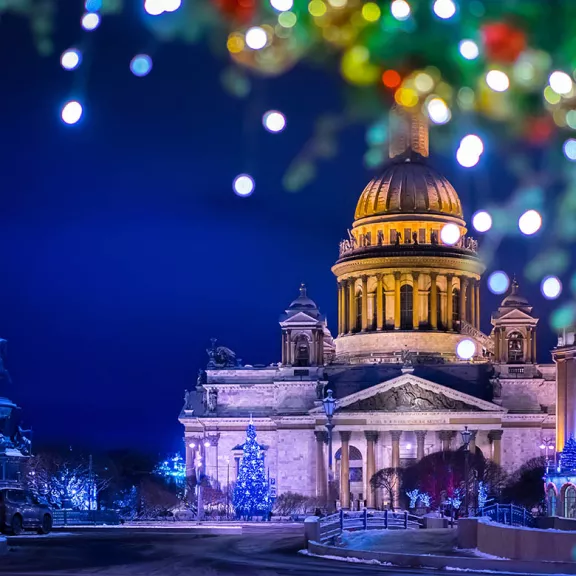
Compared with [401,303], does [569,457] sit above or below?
below

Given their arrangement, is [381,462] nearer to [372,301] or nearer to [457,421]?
[457,421]

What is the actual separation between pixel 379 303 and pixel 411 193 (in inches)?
408

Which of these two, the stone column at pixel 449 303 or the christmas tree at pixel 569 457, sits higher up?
the stone column at pixel 449 303

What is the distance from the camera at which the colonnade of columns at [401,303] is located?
451 ft

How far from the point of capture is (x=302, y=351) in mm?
127438

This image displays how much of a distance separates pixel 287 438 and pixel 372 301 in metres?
19.9

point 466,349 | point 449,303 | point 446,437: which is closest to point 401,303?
point 449,303

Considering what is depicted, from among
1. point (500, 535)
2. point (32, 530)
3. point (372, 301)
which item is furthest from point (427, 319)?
point (500, 535)

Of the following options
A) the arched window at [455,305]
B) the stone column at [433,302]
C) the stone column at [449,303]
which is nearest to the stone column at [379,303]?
the stone column at [433,302]

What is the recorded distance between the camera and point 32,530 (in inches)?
2181

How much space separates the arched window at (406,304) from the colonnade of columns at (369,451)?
670 inches

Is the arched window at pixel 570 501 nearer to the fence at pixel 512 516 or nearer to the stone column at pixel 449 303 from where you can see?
the fence at pixel 512 516

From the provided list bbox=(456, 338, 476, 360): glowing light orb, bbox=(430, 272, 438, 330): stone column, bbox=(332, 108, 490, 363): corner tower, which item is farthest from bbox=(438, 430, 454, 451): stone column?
bbox=(430, 272, 438, 330): stone column

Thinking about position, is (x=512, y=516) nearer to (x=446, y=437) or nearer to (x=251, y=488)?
(x=251, y=488)
